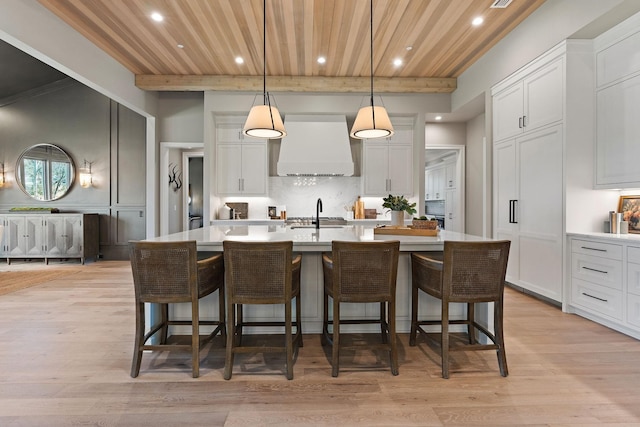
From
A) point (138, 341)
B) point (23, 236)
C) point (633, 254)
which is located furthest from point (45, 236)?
point (633, 254)

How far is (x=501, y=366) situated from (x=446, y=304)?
1.78 ft

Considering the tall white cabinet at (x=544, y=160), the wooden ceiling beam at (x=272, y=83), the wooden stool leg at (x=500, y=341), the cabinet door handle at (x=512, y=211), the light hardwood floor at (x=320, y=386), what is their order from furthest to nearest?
the wooden ceiling beam at (x=272, y=83) < the cabinet door handle at (x=512, y=211) < the tall white cabinet at (x=544, y=160) < the wooden stool leg at (x=500, y=341) < the light hardwood floor at (x=320, y=386)

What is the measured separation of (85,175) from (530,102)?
7579 mm

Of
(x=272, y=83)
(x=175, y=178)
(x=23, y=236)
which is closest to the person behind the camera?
(x=272, y=83)

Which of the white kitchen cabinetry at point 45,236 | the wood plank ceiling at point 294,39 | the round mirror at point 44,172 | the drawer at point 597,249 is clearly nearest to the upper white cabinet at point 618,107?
the drawer at point 597,249

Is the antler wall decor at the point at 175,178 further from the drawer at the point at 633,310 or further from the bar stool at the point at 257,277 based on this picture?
the drawer at the point at 633,310

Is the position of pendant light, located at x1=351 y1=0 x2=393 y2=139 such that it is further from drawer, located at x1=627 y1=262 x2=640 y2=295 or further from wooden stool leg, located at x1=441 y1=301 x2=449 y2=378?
drawer, located at x1=627 y1=262 x2=640 y2=295

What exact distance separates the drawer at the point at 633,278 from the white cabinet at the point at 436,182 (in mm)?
4689

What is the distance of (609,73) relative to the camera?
3.08 meters

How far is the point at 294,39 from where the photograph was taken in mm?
4012

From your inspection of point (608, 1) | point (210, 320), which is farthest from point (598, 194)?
point (210, 320)

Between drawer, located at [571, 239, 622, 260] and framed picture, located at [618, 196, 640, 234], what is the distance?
0.45 m

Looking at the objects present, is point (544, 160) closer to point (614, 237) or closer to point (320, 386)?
point (614, 237)

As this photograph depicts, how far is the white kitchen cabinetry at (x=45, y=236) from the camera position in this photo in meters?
6.04
